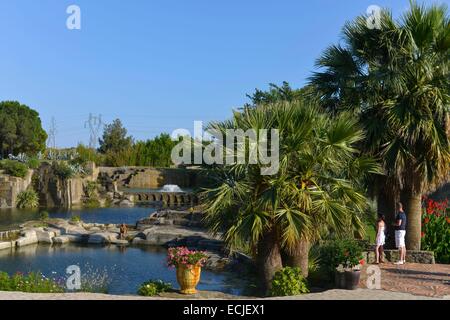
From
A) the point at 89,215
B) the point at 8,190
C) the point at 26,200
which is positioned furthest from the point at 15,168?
the point at 89,215

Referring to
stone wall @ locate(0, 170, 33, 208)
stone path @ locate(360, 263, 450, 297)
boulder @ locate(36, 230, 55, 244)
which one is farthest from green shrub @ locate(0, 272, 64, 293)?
stone wall @ locate(0, 170, 33, 208)

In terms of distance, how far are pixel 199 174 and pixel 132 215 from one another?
77.6ft

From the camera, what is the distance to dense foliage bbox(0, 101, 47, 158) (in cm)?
5306

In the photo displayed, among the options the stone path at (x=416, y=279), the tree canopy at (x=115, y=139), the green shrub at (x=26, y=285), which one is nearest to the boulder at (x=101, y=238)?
the green shrub at (x=26, y=285)

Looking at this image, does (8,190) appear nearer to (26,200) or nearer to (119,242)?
(26,200)

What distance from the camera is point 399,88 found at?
518 inches

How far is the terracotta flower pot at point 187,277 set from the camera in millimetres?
10391

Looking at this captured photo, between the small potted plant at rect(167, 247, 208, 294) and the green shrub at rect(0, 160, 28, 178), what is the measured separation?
3037 cm

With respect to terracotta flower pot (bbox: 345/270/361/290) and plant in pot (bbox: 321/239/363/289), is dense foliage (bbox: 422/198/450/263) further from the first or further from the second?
terracotta flower pot (bbox: 345/270/361/290)

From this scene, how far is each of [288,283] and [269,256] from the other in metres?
0.97

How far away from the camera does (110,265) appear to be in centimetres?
1667

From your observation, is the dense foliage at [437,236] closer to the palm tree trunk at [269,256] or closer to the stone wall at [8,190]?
the palm tree trunk at [269,256]

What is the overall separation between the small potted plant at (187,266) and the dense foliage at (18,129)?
47.1m
